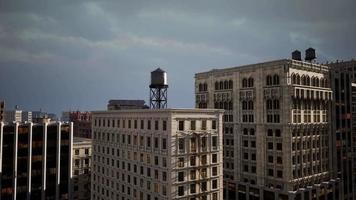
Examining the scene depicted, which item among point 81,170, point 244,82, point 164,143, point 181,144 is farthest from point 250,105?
point 81,170

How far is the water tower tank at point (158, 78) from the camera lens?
90.7 m

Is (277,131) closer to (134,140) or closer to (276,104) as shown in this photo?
(276,104)

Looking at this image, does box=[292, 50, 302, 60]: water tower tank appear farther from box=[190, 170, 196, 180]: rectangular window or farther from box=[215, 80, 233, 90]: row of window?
box=[190, 170, 196, 180]: rectangular window

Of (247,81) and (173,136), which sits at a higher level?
(247,81)

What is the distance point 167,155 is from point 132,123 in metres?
16.5

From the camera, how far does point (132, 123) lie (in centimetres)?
7588

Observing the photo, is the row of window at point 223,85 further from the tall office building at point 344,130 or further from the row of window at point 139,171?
the row of window at point 139,171

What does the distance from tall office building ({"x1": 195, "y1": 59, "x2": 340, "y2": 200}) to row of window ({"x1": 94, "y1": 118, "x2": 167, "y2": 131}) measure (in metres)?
33.9

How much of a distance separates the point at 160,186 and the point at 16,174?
161 feet

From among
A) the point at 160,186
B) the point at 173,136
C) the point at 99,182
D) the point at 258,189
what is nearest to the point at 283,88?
the point at 258,189

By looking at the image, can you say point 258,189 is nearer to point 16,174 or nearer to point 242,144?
point 242,144

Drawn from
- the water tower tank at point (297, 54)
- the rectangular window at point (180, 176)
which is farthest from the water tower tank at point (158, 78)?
the water tower tank at point (297, 54)

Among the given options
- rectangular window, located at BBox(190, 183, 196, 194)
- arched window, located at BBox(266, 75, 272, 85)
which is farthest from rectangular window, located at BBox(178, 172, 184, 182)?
arched window, located at BBox(266, 75, 272, 85)

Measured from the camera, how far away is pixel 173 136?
63000 mm
